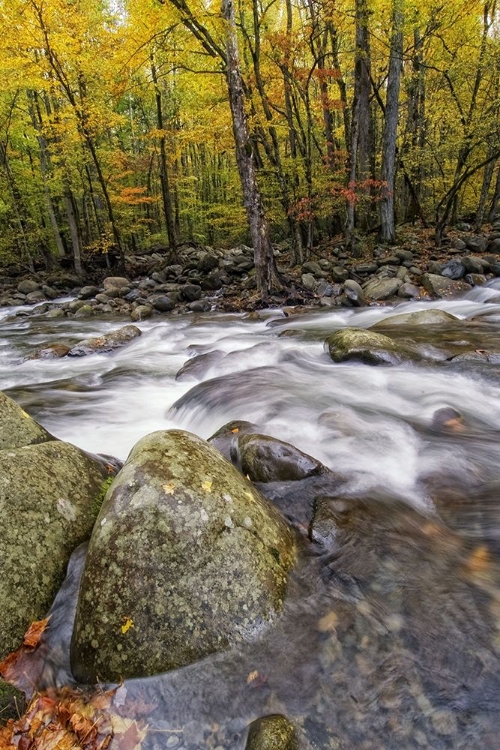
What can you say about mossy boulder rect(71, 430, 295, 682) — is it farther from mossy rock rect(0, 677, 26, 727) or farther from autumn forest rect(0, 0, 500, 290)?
autumn forest rect(0, 0, 500, 290)

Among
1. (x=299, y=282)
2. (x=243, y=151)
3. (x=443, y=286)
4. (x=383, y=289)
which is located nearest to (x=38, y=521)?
(x=243, y=151)

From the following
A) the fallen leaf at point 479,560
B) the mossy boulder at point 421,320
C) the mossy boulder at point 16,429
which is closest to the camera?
the fallen leaf at point 479,560

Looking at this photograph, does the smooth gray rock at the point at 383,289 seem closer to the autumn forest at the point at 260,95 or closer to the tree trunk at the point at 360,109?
the autumn forest at the point at 260,95

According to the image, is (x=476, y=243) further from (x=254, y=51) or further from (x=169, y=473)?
(x=169, y=473)

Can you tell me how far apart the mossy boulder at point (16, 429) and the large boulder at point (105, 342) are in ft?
20.4

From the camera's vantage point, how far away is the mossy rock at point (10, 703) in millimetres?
1956

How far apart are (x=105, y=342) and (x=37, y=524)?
8.06m

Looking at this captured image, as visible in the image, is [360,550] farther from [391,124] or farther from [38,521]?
[391,124]

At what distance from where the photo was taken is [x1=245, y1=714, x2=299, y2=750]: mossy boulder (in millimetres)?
1843

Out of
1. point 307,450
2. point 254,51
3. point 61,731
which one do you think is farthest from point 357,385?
point 254,51

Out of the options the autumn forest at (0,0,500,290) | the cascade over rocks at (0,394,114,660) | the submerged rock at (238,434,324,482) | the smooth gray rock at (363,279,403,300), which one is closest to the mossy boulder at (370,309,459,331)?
the smooth gray rock at (363,279,403,300)

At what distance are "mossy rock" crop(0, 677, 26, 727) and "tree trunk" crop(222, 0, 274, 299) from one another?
1054 centimetres

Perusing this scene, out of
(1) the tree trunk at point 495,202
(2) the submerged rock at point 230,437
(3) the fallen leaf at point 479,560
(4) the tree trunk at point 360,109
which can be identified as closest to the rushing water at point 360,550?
(3) the fallen leaf at point 479,560

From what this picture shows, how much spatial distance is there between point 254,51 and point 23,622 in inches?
650
